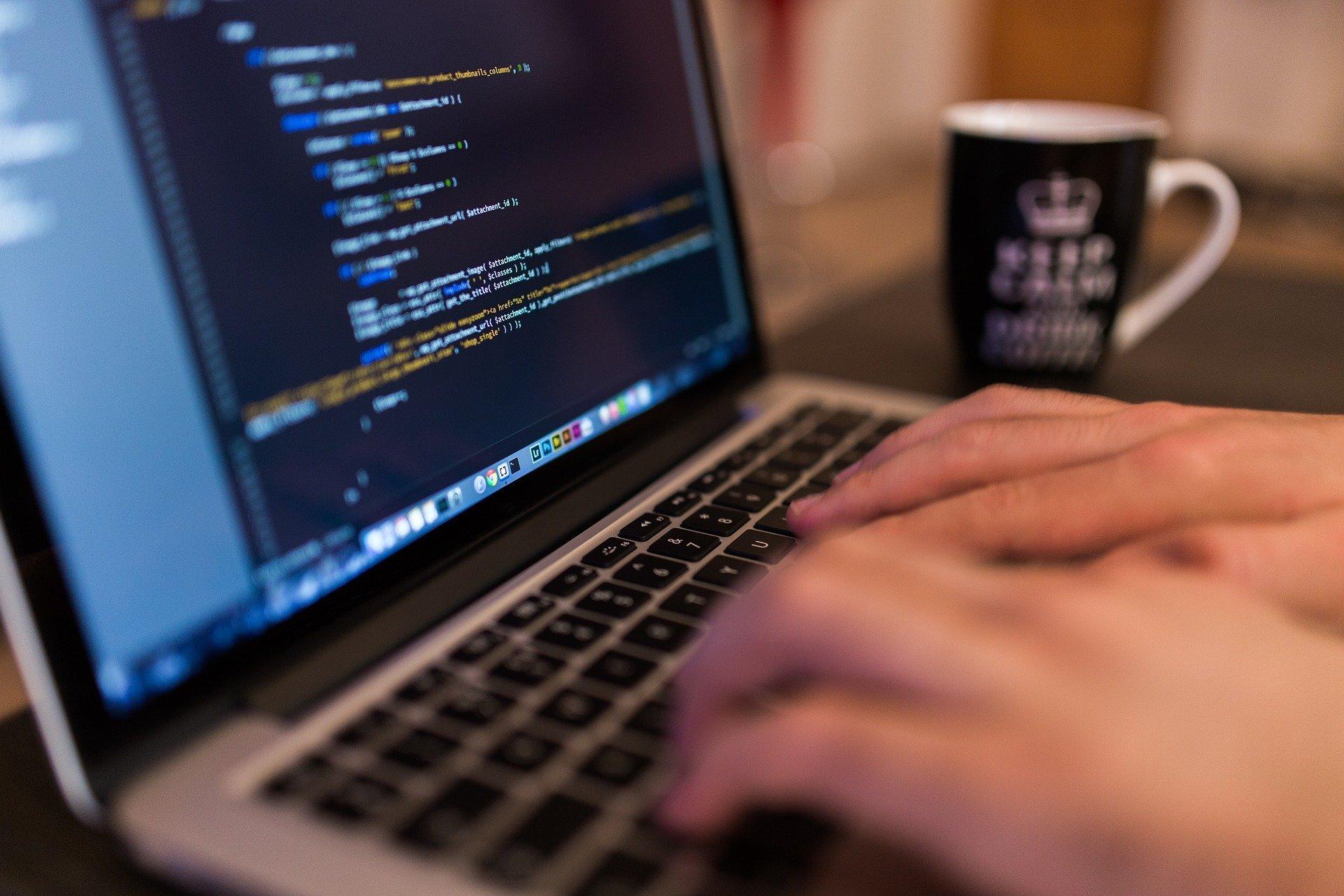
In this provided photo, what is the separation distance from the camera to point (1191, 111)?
3059 mm

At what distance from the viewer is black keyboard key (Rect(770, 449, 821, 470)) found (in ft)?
1.75

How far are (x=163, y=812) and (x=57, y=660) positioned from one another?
0.06 m

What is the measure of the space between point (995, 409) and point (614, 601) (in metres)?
0.20

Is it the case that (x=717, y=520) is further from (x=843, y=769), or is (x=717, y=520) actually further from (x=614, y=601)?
(x=843, y=769)

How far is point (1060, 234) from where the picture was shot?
0.64m

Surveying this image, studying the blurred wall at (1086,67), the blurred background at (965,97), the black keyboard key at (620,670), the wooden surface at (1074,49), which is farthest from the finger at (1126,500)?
the wooden surface at (1074,49)

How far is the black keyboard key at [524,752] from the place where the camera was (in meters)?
0.31

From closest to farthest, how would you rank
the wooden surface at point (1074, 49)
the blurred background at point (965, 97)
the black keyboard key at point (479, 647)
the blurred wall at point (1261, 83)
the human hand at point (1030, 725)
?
1. the human hand at point (1030, 725)
2. the black keyboard key at point (479, 647)
3. the blurred background at point (965, 97)
4. the blurred wall at point (1261, 83)
5. the wooden surface at point (1074, 49)

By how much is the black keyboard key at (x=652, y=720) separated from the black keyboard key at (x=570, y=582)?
0.27ft

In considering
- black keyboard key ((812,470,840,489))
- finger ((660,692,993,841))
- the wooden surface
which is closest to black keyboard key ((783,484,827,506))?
black keyboard key ((812,470,840,489))

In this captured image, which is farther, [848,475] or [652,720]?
[848,475]

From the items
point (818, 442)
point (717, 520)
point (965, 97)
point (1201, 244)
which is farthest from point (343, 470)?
point (965, 97)

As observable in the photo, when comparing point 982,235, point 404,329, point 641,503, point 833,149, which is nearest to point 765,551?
point 641,503

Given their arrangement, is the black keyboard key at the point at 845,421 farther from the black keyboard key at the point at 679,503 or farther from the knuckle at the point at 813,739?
the knuckle at the point at 813,739
